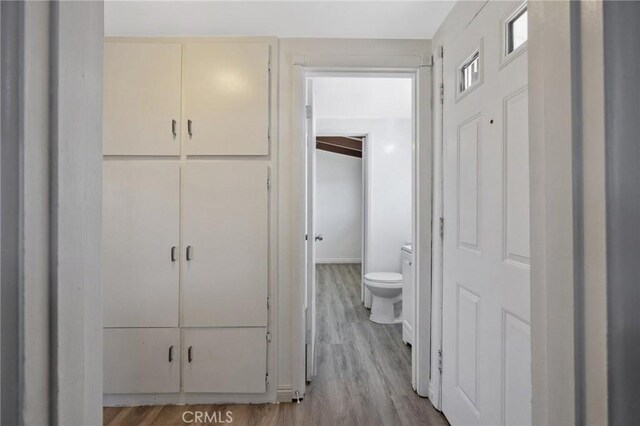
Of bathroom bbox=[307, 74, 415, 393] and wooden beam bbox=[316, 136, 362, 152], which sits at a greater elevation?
wooden beam bbox=[316, 136, 362, 152]

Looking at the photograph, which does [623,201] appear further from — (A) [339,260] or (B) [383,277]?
(A) [339,260]

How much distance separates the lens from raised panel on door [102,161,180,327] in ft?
6.35

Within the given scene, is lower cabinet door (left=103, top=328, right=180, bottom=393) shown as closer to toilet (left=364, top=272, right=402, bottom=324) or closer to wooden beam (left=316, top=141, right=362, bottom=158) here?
toilet (left=364, top=272, right=402, bottom=324)

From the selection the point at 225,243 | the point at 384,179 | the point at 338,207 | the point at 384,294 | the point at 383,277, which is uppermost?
the point at 384,179

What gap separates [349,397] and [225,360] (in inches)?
31.4

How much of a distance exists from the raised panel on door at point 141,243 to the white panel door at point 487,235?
1.58 meters

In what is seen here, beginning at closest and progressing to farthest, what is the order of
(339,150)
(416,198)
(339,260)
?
(416,198) → (339,150) → (339,260)

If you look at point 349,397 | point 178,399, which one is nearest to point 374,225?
point 349,397

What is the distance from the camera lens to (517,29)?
118cm

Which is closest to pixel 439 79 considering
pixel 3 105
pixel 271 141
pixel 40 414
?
pixel 271 141

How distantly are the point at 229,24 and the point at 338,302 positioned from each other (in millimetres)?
3235

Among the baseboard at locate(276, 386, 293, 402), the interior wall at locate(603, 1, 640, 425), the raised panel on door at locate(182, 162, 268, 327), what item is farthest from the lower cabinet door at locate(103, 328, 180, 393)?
the interior wall at locate(603, 1, 640, 425)

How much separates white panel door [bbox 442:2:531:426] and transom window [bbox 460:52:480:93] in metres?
0.03

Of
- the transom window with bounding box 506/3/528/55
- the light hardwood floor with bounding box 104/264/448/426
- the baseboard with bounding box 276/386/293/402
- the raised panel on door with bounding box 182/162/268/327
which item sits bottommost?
the light hardwood floor with bounding box 104/264/448/426
